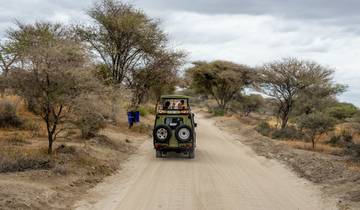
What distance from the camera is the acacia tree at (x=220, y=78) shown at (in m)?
60.9

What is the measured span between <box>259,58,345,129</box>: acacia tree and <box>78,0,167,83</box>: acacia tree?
10592 millimetres

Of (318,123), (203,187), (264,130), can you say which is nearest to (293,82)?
(264,130)

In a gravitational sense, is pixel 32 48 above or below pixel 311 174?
above

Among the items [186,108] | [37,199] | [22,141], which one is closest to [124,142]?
[186,108]

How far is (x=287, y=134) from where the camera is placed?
32.6m

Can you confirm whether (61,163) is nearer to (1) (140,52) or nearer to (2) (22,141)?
(2) (22,141)

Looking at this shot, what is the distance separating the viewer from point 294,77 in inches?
1545

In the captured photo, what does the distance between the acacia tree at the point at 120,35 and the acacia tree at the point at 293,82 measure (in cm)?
1059

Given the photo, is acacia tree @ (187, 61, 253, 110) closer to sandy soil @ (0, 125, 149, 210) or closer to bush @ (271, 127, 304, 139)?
bush @ (271, 127, 304, 139)

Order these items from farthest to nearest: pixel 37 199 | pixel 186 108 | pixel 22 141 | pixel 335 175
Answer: pixel 186 108 < pixel 22 141 < pixel 335 175 < pixel 37 199

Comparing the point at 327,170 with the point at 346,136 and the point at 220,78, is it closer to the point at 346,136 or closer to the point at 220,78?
the point at 346,136

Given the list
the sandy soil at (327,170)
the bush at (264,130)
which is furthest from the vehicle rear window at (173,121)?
the bush at (264,130)

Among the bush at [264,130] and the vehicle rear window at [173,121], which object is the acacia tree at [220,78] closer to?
the bush at [264,130]

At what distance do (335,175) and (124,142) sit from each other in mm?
11881
